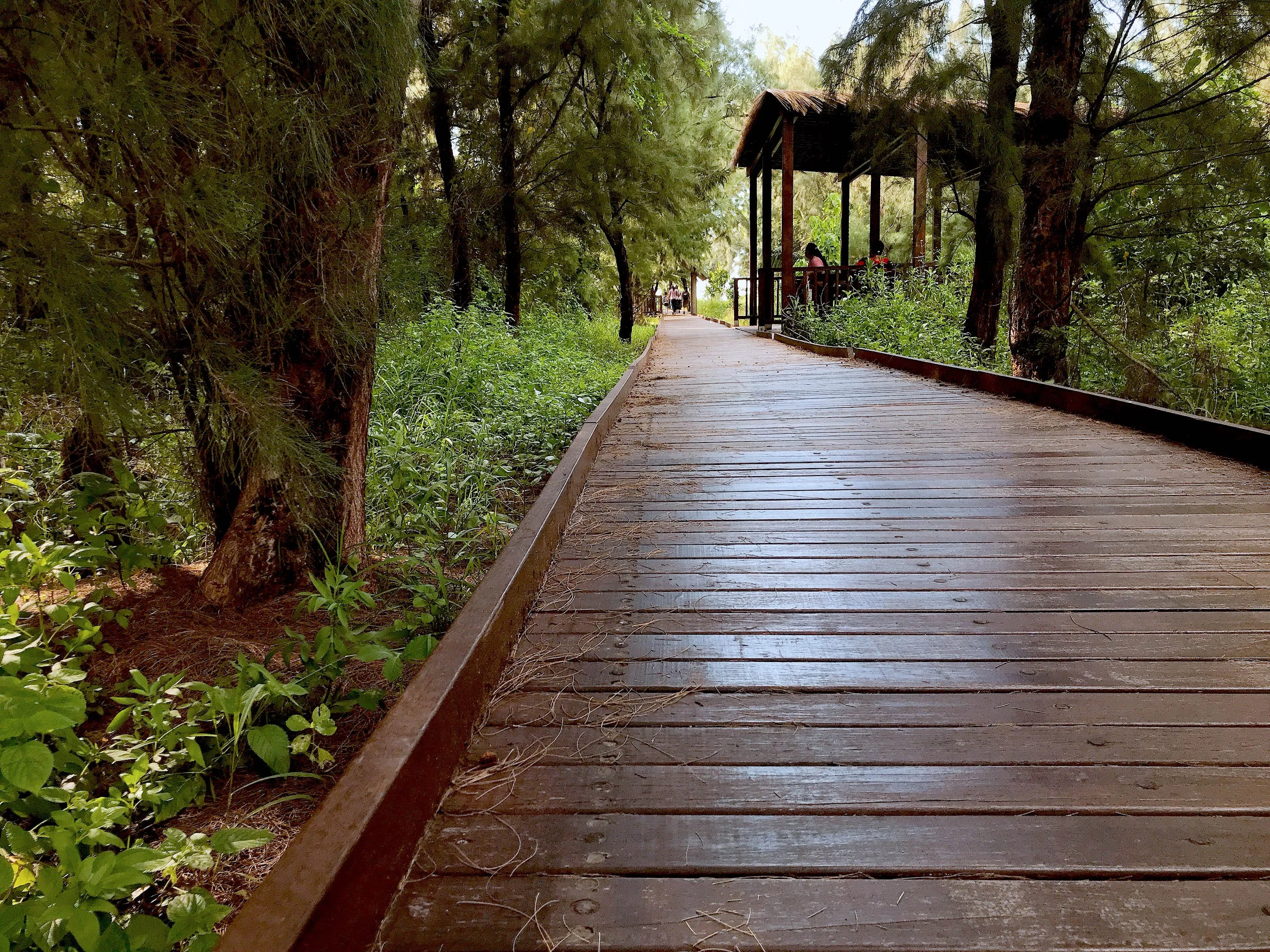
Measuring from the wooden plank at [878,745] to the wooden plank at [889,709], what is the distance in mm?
30

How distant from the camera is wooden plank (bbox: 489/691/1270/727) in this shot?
6.17 ft

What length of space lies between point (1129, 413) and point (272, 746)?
538 cm

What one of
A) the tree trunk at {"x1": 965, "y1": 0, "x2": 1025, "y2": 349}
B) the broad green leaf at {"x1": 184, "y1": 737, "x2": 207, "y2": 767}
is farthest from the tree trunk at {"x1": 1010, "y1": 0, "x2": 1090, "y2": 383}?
the broad green leaf at {"x1": 184, "y1": 737, "x2": 207, "y2": 767}

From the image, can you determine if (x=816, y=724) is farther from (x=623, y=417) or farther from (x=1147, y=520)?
(x=623, y=417)

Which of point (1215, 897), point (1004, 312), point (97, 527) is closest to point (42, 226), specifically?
point (97, 527)

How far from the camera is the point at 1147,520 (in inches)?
132

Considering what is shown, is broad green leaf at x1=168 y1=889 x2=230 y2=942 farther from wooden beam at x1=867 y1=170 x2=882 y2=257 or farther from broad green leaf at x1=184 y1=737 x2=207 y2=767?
wooden beam at x1=867 y1=170 x2=882 y2=257

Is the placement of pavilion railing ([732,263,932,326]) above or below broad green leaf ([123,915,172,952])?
above

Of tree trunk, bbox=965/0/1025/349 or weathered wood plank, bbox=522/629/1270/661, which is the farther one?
tree trunk, bbox=965/0/1025/349

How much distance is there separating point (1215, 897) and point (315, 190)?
320 cm

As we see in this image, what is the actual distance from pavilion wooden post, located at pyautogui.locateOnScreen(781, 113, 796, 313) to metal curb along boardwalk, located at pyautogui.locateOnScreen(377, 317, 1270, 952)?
12.0m

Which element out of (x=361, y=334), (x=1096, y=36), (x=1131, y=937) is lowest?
(x=1131, y=937)

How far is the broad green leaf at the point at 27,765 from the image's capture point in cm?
173

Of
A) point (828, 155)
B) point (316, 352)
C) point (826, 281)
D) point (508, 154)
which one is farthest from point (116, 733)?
point (828, 155)
